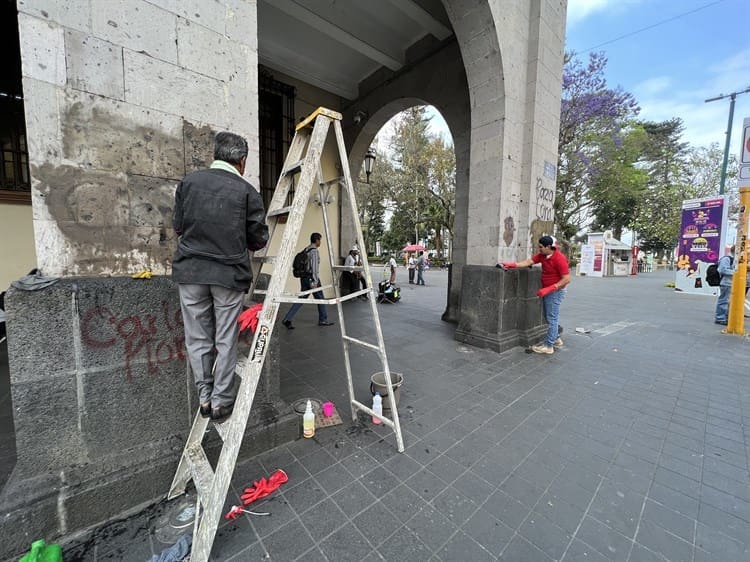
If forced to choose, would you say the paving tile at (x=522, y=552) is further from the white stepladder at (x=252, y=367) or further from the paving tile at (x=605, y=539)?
the white stepladder at (x=252, y=367)

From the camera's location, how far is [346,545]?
1.57m

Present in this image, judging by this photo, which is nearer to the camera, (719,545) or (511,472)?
(719,545)

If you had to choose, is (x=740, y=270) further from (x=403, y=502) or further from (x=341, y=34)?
(x=341, y=34)

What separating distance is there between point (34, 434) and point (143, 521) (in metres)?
0.74

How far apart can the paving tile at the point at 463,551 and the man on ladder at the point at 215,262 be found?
1.33 m

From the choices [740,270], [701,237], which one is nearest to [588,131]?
[701,237]

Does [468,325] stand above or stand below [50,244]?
below

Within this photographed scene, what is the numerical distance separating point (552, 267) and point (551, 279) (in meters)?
0.19

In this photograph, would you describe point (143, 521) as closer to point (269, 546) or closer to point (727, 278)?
point (269, 546)

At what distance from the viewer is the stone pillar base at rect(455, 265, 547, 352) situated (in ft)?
15.4

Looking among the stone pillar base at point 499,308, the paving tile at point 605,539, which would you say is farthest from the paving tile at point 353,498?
the stone pillar base at point 499,308

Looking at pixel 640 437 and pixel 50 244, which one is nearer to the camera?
pixel 50 244

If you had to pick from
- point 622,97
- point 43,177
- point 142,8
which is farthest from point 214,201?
point 622,97

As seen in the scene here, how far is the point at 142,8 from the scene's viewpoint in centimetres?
179
